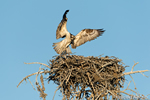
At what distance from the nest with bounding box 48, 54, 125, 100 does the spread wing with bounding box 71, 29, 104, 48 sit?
2.67 meters

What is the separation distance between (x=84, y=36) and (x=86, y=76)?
369cm

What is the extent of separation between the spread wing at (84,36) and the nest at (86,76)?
2668 millimetres

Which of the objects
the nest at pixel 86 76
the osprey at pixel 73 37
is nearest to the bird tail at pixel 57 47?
the osprey at pixel 73 37

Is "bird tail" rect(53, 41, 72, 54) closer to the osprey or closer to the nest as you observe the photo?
the osprey

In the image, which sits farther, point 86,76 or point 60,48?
point 60,48

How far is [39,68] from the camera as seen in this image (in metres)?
9.45

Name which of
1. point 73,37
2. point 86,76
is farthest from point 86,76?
point 73,37

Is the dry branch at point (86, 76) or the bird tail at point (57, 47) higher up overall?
the bird tail at point (57, 47)

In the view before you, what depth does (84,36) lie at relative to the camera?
12.4 metres

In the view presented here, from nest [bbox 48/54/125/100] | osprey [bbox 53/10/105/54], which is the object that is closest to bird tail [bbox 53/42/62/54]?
osprey [bbox 53/10/105/54]

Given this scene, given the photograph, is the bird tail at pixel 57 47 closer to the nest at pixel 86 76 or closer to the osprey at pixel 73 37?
the osprey at pixel 73 37

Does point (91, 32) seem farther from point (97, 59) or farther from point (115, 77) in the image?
point (115, 77)

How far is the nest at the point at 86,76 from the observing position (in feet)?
29.4

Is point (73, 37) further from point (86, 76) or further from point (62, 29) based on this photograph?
point (86, 76)
